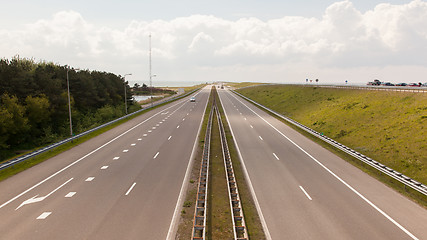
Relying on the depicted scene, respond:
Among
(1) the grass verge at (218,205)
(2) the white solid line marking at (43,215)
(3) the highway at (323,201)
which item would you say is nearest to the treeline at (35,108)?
(2) the white solid line marking at (43,215)

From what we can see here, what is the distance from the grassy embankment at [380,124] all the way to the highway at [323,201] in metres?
3.86

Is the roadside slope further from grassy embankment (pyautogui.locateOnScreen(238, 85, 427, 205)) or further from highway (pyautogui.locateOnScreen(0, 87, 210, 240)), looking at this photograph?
highway (pyautogui.locateOnScreen(0, 87, 210, 240))

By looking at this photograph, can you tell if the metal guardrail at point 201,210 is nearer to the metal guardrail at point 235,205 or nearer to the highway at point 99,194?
the highway at point 99,194

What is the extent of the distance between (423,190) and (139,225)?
16674 millimetres

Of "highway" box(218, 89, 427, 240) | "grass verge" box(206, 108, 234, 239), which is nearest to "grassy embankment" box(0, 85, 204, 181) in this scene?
"grass verge" box(206, 108, 234, 239)

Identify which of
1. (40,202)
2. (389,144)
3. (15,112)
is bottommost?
(40,202)

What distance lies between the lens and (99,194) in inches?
627

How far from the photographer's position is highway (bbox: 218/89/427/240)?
40.3 feet

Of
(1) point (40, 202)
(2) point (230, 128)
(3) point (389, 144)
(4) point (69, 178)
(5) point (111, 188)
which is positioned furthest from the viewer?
(2) point (230, 128)

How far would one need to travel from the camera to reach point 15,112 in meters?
29.9

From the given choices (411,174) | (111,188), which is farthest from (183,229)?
(411,174)

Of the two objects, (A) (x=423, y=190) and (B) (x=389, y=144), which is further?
(B) (x=389, y=144)

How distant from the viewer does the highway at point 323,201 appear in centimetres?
1227

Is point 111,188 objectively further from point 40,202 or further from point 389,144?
point 389,144
